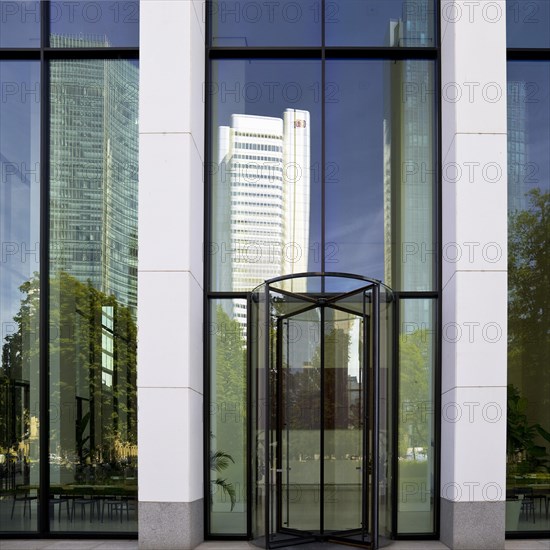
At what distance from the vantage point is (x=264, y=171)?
11594mm

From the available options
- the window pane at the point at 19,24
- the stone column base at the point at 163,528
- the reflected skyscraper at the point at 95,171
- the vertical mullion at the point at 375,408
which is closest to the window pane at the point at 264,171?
the reflected skyscraper at the point at 95,171

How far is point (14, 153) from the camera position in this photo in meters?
11.5

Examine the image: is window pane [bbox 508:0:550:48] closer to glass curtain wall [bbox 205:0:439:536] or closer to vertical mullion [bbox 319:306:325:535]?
glass curtain wall [bbox 205:0:439:536]

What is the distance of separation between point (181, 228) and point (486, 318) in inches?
171

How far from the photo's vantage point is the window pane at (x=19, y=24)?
11602mm

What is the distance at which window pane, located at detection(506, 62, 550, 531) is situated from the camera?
36.1ft

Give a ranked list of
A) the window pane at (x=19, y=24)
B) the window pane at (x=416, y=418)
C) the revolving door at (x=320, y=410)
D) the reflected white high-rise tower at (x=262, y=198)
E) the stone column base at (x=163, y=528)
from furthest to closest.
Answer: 1. the window pane at (x=19, y=24)
2. the reflected white high-rise tower at (x=262, y=198)
3. the window pane at (x=416, y=418)
4. the revolving door at (x=320, y=410)
5. the stone column base at (x=163, y=528)

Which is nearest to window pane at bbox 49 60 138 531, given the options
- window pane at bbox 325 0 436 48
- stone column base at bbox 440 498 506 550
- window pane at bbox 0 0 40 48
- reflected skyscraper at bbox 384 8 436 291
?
window pane at bbox 0 0 40 48

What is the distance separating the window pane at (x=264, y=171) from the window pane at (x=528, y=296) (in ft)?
9.95

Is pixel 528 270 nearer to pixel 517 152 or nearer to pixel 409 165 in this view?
pixel 517 152

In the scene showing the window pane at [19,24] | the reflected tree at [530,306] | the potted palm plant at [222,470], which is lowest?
the potted palm plant at [222,470]

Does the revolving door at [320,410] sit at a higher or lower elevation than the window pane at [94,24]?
lower

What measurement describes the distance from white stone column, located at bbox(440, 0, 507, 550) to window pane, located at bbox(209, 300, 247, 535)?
2923 mm

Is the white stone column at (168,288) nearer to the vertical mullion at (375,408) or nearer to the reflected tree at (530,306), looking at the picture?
the vertical mullion at (375,408)
